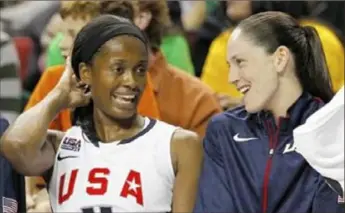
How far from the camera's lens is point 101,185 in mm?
3039

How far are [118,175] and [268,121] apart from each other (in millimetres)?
457

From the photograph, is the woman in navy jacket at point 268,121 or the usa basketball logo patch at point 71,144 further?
the usa basketball logo patch at point 71,144

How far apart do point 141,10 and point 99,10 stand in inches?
7.8

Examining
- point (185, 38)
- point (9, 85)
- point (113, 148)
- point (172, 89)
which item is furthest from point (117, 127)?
point (185, 38)

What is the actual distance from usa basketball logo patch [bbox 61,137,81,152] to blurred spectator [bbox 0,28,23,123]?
0.70 meters

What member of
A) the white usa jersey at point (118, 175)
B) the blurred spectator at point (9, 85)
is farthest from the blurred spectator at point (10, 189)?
the blurred spectator at point (9, 85)

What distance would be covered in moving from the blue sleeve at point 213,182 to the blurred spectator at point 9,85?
1.02 metres

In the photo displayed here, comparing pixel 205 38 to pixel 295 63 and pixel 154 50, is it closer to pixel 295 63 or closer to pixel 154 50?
pixel 154 50

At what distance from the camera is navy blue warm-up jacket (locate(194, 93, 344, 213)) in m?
2.88

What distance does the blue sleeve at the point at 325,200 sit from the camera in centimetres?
281

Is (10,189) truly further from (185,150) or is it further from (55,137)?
(185,150)

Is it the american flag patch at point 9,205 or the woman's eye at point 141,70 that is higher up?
the woman's eye at point 141,70

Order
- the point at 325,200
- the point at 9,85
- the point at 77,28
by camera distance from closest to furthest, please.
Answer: the point at 325,200 < the point at 77,28 < the point at 9,85

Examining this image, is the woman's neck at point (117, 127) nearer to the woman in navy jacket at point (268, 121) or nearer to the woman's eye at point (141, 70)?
the woman's eye at point (141, 70)
